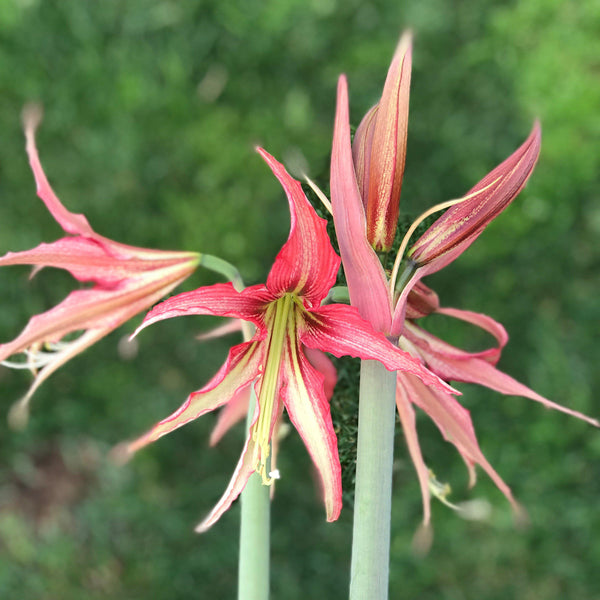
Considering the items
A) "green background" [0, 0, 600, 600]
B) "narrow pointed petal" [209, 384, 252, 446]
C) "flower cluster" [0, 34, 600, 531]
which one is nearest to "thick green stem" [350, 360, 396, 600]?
"flower cluster" [0, 34, 600, 531]

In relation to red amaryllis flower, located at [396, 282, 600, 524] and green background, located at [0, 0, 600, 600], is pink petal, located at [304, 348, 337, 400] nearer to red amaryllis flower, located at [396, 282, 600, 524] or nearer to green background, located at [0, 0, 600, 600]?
red amaryllis flower, located at [396, 282, 600, 524]

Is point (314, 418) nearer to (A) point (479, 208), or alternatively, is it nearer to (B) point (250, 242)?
(A) point (479, 208)

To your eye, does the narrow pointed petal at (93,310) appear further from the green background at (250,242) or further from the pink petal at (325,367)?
the green background at (250,242)

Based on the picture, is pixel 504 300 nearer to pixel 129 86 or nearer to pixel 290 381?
pixel 129 86

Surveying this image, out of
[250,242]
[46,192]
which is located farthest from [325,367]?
[250,242]

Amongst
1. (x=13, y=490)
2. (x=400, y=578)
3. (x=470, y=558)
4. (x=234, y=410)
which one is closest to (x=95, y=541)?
(x=13, y=490)

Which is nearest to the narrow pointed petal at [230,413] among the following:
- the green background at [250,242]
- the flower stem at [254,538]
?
the flower stem at [254,538]
